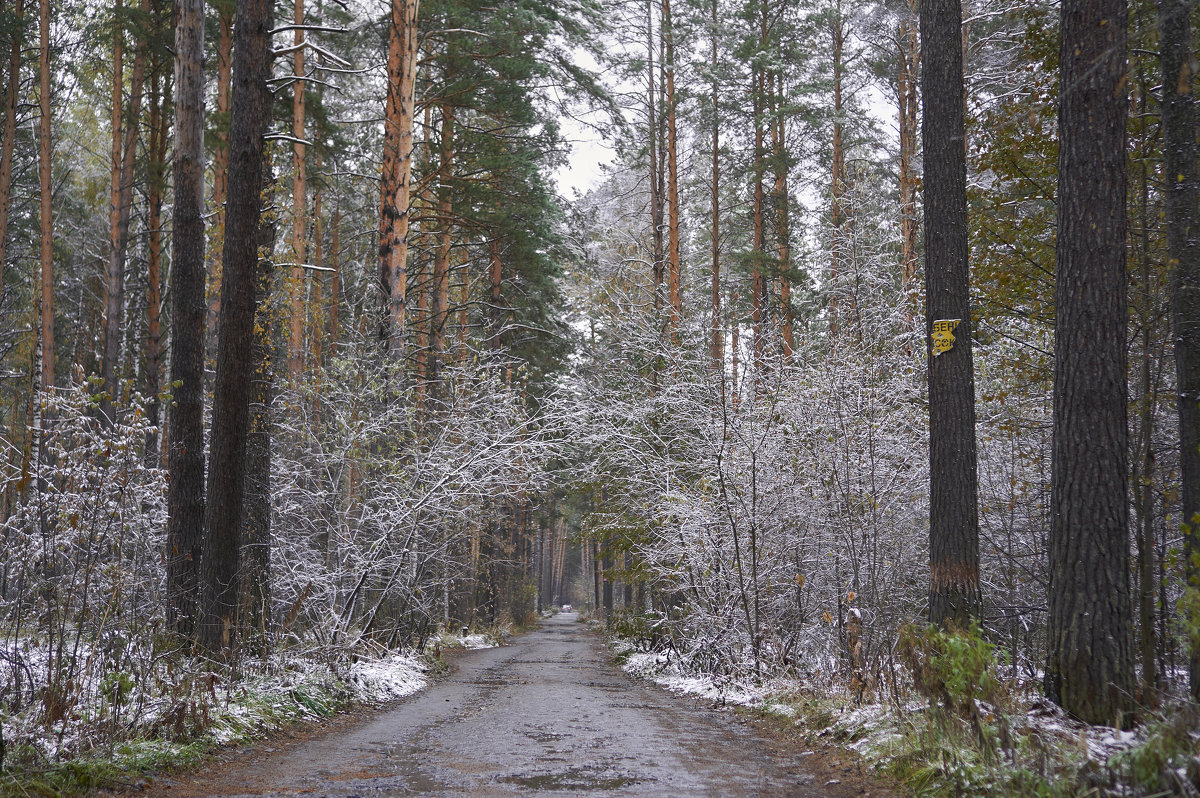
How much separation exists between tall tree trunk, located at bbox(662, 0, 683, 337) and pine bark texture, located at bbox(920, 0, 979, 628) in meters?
11.1

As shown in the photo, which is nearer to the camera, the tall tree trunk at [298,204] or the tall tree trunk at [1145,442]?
the tall tree trunk at [1145,442]

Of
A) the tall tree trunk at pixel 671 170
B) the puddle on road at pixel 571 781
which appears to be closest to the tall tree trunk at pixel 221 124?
the tall tree trunk at pixel 671 170

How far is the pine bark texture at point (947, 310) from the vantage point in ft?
24.3

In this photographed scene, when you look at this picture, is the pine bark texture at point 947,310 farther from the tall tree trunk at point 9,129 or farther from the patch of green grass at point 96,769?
the tall tree trunk at point 9,129

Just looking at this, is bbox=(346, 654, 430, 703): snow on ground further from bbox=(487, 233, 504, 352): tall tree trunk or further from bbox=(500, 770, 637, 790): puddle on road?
bbox=(487, 233, 504, 352): tall tree trunk

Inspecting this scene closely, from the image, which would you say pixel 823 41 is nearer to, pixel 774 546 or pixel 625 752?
pixel 774 546

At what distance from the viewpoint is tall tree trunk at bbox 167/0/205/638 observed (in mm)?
9391

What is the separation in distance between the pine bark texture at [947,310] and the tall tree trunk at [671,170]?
11.1 m

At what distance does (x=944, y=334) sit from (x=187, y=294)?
791cm

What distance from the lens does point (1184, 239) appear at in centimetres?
704

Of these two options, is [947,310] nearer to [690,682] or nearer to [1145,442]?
[1145,442]

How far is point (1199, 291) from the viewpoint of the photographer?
22.8ft

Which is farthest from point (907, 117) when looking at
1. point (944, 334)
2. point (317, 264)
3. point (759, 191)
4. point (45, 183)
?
point (45, 183)

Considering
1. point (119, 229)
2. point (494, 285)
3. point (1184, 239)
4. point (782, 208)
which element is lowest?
point (1184, 239)
